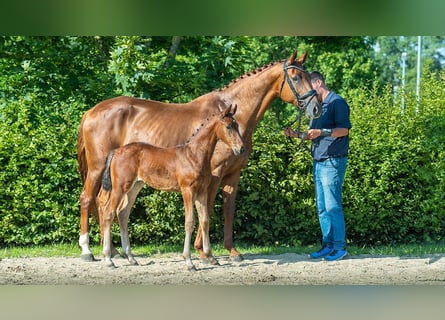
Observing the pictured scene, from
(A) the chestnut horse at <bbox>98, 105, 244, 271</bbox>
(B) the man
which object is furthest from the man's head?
(A) the chestnut horse at <bbox>98, 105, 244, 271</bbox>

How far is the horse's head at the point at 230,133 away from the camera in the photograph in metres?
6.46

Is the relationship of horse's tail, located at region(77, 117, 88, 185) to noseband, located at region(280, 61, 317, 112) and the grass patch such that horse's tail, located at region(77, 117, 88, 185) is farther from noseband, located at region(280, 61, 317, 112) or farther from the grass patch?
noseband, located at region(280, 61, 317, 112)

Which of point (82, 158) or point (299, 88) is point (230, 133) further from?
point (82, 158)

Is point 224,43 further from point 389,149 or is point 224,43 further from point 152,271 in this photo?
point 152,271

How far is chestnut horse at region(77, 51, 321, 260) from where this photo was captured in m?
7.24

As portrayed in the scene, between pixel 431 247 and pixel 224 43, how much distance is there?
14.7ft

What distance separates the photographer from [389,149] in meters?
9.04

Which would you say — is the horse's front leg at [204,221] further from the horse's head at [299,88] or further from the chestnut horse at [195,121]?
the horse's head at [299,88]

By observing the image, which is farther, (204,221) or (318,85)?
(318,85)

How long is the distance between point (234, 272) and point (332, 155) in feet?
6.15

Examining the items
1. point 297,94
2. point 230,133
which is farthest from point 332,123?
point 230,133

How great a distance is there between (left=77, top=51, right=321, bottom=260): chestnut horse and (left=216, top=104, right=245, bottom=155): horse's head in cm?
51

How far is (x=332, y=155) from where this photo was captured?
750 cm
